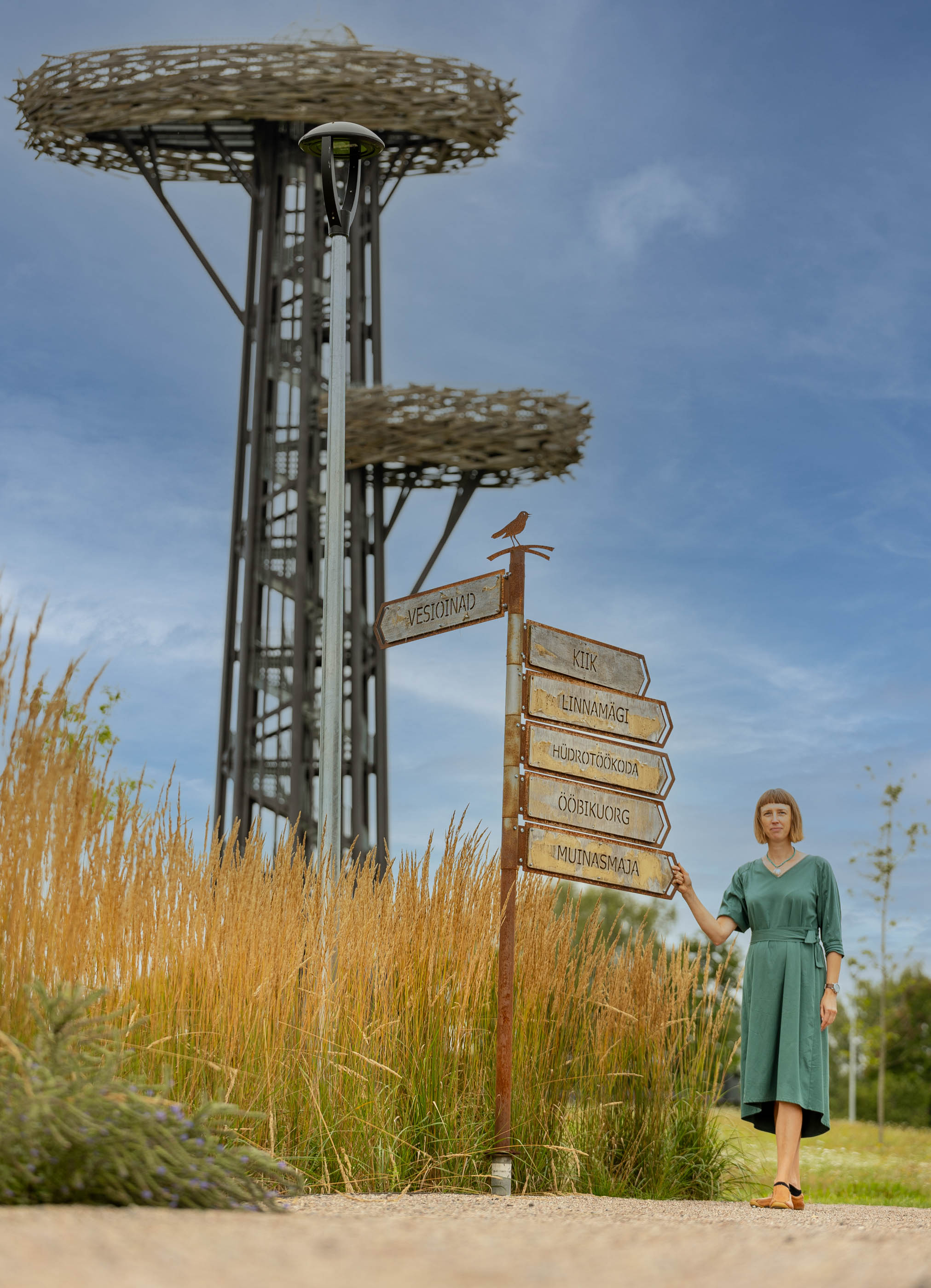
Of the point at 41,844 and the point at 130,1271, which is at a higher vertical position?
the point at 41,844

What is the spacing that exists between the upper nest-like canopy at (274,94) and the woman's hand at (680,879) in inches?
404

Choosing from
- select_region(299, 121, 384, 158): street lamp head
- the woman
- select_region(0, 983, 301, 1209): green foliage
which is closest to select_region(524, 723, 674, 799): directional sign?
the woman

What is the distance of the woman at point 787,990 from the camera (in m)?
4.24

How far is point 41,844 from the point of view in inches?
153

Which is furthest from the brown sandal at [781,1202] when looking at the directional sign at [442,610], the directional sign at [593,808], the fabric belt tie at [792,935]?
the directional sign at [442,610]

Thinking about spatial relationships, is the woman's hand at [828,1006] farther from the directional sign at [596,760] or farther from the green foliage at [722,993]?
the directional sign at [596,760]

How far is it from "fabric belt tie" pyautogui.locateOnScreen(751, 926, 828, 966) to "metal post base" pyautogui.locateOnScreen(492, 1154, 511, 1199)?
1173 millimetres

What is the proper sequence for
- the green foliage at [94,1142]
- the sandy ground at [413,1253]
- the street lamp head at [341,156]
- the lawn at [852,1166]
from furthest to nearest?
the street lamp head at [341,156], the lawn at [852,1166], the green foliage at [94,1142], the sandy ground at [413,1253]

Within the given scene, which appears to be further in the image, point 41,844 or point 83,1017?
point 41,844

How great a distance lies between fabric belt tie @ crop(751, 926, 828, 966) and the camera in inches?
170

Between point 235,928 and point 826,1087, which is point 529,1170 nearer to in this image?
point 826,1087

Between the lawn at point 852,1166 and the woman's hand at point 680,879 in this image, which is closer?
the woman's hand at point 680,879

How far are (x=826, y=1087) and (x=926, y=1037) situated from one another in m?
23.6

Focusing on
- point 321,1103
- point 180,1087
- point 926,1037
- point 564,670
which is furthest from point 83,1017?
point 926,1037
